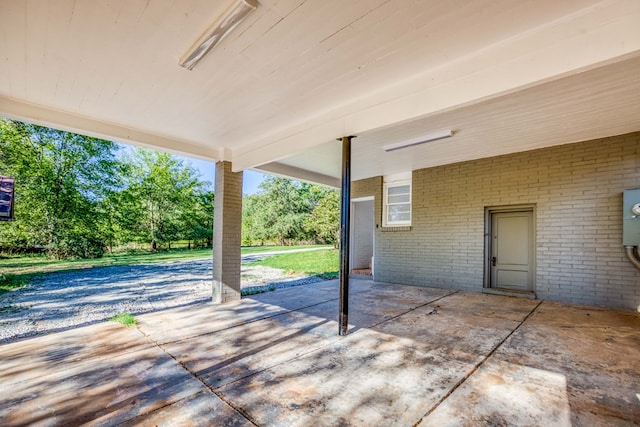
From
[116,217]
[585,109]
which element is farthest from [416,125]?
[116,217]

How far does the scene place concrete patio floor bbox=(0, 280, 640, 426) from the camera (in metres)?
1.96

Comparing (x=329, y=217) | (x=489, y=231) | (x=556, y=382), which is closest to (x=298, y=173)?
(x=489, y=231)

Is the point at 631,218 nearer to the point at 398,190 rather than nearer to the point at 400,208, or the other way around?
the point at 400,208

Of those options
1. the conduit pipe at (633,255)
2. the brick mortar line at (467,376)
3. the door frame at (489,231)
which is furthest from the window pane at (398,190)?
the brick mortar line at (467,376)

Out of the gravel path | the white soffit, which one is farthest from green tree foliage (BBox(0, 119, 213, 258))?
the white soffit

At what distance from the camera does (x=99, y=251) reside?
13.0m

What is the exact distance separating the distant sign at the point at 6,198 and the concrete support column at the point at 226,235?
2.86m

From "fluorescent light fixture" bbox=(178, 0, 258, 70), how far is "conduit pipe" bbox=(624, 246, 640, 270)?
660 centimetres

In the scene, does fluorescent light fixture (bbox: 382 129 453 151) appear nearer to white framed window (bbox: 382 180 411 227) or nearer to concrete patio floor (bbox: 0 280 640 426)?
white framed window (bbox: 382 180 411 227)

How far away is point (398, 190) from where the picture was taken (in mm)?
8195

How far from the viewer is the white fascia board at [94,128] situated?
11.4ft

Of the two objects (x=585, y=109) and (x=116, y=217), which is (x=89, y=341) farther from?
(x=116, y=217)

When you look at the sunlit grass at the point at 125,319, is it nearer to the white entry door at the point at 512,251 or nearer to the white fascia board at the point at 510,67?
the white fascia board at the point at 510,67

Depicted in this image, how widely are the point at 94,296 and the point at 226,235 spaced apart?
328 cm
